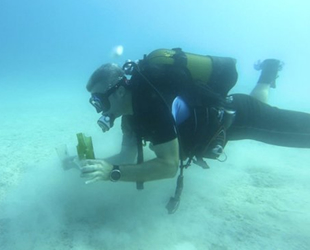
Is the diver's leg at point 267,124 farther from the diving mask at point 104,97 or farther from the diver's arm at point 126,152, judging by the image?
the diving mask at point 104,97

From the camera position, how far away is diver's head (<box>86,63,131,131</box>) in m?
3.31

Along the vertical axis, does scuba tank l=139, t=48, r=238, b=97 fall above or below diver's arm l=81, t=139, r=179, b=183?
above

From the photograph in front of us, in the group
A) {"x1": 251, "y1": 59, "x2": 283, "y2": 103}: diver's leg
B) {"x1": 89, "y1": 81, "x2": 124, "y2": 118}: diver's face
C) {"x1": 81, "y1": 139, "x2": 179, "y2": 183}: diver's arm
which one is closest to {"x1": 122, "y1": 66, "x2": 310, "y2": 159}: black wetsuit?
{"x1": 81, "y1": 139, "x2": 179, "y2": 183}: diver's arm

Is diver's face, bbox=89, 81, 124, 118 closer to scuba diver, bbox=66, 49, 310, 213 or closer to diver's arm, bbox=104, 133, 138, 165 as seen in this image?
scuba diver, bbox=66, 49, 310, 213

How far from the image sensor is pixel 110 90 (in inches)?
130

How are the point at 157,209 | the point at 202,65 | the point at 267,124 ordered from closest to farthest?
1. the point at 202,65
2. the point at 267,124
3. the point at 157,209

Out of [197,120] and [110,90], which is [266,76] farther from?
[110,90]

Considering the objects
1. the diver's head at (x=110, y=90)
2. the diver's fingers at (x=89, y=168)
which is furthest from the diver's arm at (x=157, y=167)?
the diver's head at (x=110, y=90)

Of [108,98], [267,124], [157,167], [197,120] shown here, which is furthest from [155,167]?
[267,124]

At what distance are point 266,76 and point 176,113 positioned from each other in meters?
3.39

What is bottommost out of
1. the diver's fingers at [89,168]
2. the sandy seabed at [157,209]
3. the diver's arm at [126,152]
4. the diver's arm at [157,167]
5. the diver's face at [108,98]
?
the sandy seabed at [157,209]

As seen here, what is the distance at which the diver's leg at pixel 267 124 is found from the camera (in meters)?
3.95

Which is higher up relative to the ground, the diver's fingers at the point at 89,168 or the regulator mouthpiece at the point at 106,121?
the regulator mouthpiece at the point at 106,121

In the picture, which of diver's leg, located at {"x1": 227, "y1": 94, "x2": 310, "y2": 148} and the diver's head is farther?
diver's leg, located at {"x1": 227, "y1": 94, "x2": 310, "y2": 148}
